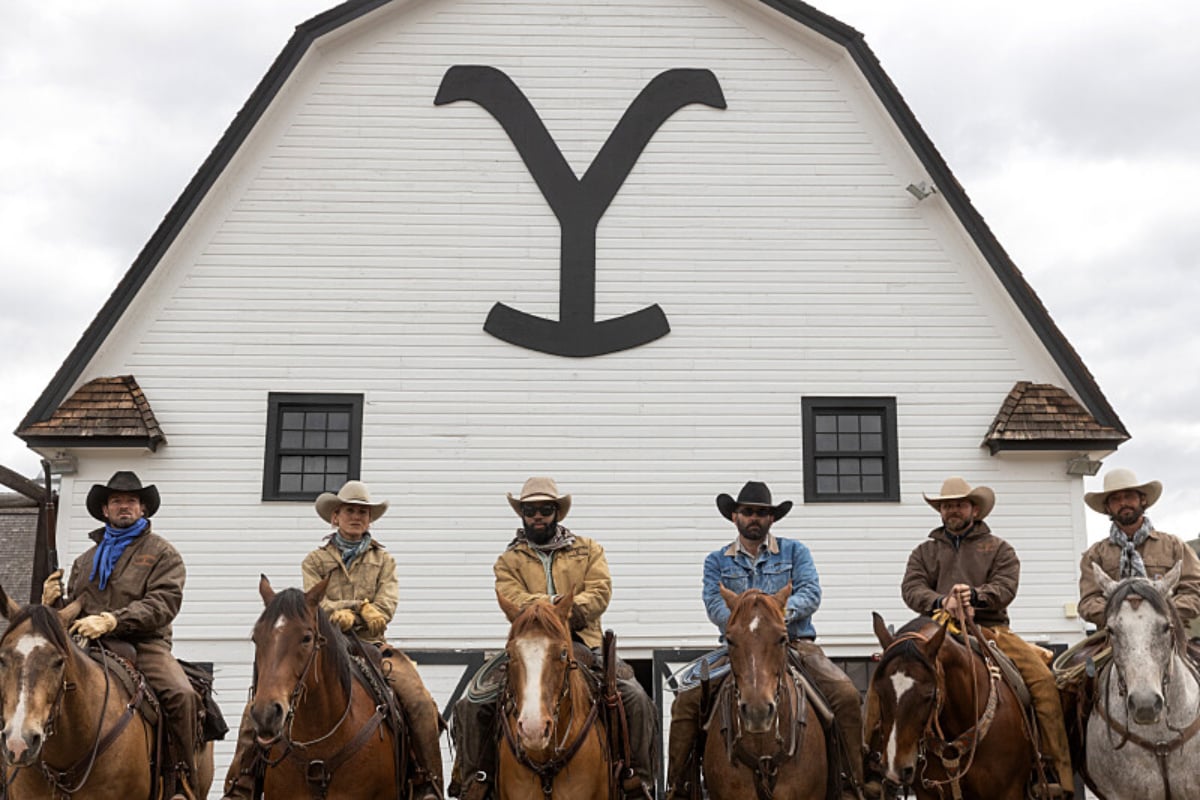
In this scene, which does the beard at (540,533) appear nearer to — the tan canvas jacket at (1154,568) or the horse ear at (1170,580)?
the tan canvas jacket at (1154,568)

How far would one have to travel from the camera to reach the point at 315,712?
8461 mm

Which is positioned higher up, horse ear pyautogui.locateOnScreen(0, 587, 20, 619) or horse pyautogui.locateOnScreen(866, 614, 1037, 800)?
horse ear pyautogui.locateOnScreen(0, 587, 20, 619)

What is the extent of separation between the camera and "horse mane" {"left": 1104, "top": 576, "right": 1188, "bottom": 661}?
830cm

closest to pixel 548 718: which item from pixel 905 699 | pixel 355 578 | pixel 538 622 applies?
pixel 538 622

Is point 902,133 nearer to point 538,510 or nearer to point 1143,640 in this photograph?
point 538,510

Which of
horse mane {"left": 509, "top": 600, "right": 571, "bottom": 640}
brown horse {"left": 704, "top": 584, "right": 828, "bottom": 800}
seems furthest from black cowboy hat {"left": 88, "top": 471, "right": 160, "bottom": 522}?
brown horse {"left": 704, "top": 584, "right": 828, "bottom": 800}

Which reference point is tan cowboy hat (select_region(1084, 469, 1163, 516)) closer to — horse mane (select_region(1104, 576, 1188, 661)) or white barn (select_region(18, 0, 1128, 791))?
horse mane (select_region(1104, 576, 1188, 661))

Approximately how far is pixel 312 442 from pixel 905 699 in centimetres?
933

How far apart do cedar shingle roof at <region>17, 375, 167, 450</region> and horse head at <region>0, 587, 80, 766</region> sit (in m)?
7.37

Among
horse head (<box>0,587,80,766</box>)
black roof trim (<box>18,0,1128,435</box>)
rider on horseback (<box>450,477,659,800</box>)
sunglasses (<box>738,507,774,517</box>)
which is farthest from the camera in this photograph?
black roof trim (<box>18,0,1128,435</box>)

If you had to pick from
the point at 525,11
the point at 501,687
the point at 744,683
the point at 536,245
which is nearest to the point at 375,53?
the point at 525,11

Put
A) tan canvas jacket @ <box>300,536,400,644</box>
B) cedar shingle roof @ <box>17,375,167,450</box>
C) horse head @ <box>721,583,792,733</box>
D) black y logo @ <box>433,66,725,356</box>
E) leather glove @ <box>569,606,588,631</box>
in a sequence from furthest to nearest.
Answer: black y logo @ <box>433,66,725,356</box>, cedar shingle roof @ <box>17,375,167,450</box>, tan canvas jacket @ <box>300,536,400,644</box>, leather glove @ <box>569,606,588,631</box>, horse head @ <box>721,583,792,733</box>

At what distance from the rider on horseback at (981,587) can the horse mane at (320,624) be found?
4101mm

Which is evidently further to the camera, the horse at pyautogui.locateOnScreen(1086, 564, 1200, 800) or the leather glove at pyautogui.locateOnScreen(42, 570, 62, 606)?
the leather glove at pyautogui.locateOnScreen(42, 570, 62, 606)
